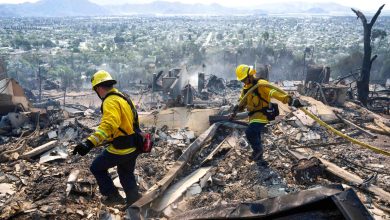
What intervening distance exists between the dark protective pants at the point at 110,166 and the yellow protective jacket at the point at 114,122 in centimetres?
7

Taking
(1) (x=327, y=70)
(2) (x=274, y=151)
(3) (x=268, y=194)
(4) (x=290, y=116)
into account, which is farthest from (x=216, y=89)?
(3) (x=268, y=194)

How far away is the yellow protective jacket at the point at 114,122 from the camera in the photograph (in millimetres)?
3482

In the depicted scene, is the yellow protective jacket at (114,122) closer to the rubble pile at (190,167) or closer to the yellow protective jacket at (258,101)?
the rubble pile at (190,167)

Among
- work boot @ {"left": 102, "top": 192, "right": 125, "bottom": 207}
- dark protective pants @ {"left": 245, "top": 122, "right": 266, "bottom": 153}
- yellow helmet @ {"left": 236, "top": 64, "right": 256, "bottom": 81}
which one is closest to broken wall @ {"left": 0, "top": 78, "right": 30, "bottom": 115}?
work boot @ {"left": 102, "top": 192, "right": 125, "bottom": 207}

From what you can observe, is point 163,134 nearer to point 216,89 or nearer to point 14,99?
point 14,99

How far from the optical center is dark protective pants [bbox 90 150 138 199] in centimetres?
387

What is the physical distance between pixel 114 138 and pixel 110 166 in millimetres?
361

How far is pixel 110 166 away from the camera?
3902 millimetres

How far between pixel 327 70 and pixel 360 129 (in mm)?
A: 7372

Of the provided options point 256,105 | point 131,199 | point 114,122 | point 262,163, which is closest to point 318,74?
point 256,105

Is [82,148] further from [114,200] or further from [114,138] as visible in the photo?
[114,200]

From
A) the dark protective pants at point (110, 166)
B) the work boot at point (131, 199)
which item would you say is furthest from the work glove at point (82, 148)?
the work boot at point (131, 199)

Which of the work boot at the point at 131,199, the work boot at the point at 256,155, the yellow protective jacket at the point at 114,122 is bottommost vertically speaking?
the work boot at the point at 131,199

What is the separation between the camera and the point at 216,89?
21.9 meters
